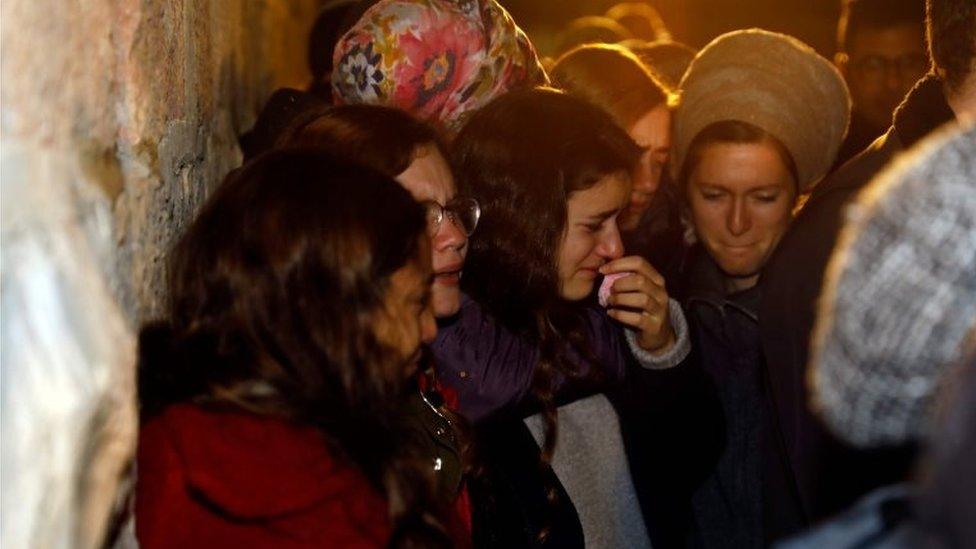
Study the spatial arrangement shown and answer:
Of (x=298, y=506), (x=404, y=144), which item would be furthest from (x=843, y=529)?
(x=404, y=144)

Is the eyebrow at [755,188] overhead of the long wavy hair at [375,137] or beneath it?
beneath

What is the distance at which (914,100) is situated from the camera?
260cm

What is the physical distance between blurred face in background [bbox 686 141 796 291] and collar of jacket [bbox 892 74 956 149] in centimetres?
79

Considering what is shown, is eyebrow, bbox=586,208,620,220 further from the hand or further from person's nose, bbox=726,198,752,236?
person's nose, bbox=726,198,752,236

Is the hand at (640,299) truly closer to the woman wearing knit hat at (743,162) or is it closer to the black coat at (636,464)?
the black coat at (636,464)

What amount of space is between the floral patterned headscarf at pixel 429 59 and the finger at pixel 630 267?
1.50 feet

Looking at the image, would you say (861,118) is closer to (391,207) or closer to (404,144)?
(404,144)

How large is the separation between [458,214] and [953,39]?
38.5 inches

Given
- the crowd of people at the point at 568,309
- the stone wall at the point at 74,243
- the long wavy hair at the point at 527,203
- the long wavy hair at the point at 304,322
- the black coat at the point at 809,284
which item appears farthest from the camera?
the long wavy hair at the point at 527,203

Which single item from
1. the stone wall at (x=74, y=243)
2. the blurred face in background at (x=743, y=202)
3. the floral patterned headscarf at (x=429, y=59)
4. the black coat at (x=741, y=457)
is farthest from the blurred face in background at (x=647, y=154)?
the stone wall at (x=74, y=243)

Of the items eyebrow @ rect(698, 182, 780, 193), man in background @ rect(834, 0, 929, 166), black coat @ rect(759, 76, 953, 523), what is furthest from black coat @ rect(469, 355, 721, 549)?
man in background @ rect(834, 0, 929, 166)

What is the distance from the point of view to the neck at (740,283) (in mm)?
3498

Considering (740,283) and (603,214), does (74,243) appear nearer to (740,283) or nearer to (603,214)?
(603,214)

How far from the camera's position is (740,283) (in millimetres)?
3516
